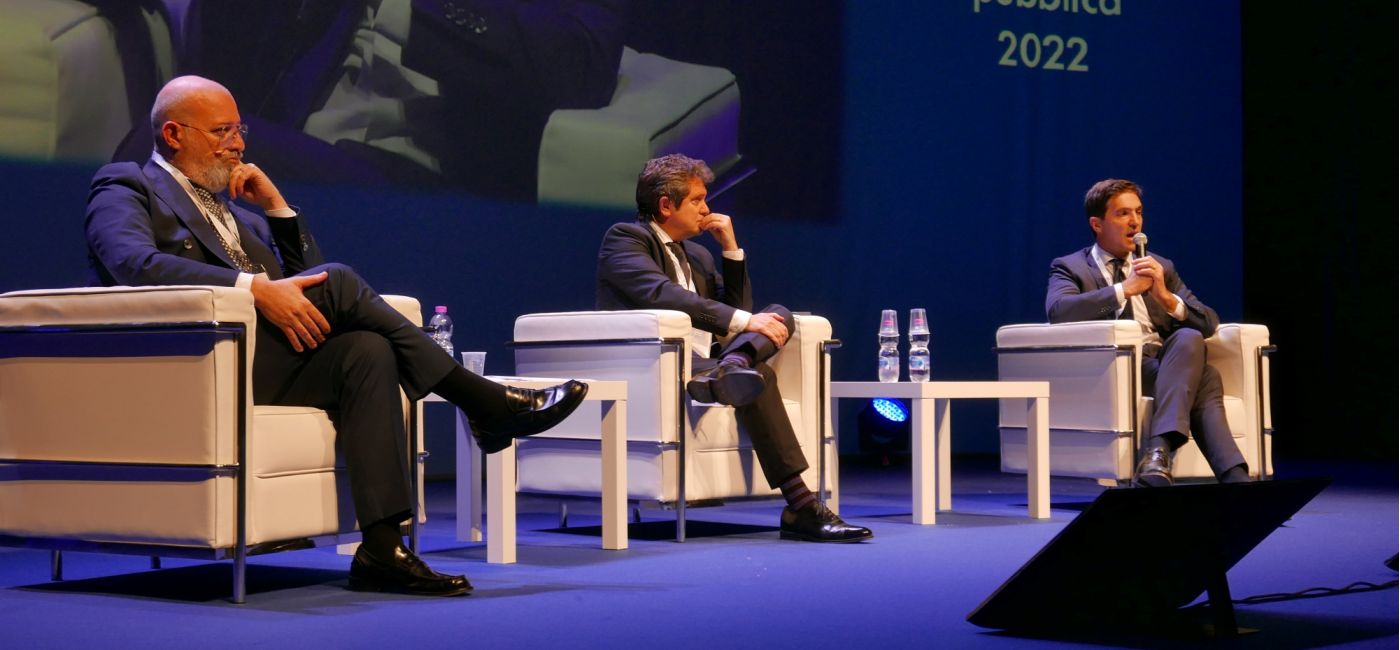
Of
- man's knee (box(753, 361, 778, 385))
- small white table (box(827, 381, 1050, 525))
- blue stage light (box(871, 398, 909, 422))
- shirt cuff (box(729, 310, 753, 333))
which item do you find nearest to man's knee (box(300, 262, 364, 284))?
man's knee (box(753, 361, 778, 385))

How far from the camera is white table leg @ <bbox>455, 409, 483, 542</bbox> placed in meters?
4.05

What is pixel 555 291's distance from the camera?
6.65 m

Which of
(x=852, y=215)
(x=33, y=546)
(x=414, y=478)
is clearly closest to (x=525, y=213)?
(x=852, y=215)

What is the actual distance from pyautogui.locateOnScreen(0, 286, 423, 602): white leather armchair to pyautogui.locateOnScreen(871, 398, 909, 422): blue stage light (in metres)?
4.50

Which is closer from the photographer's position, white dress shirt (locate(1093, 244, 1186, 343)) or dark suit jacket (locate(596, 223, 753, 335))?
dark suit jacket (locate(596, 223, 753, 335))

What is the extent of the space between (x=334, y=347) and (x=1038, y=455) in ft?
8.41

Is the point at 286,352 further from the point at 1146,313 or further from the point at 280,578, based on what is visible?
the point at 1146,313

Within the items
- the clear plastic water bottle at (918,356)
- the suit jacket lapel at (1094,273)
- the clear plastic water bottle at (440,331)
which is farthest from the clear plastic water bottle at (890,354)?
the clear plastic water bottle at (440,331)

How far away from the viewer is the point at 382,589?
3117mm

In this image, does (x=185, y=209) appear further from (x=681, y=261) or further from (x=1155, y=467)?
(x=1155, y=467)

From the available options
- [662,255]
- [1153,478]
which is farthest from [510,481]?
[1153,478]

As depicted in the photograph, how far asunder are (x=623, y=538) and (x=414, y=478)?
2.17ft

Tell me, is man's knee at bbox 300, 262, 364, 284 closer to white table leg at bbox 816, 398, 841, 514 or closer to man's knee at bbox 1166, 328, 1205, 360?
white table leg at bbox 816, 398, 841, 514

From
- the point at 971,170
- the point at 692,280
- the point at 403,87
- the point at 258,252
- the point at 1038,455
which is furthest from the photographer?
the point at 971,170
